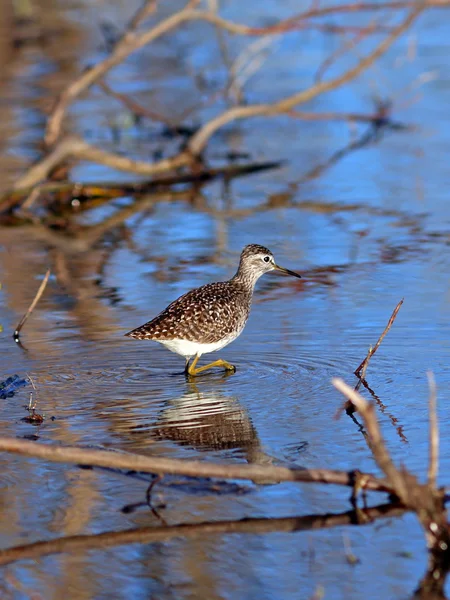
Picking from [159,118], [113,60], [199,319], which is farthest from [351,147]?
[199,319]

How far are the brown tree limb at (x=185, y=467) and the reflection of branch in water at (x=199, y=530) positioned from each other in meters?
0.16

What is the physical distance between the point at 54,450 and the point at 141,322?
3.54 m

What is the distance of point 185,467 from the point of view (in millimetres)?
5293

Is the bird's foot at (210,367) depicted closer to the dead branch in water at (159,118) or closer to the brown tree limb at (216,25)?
the dead branch in water at (159,118)

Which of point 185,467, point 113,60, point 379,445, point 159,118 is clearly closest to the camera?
point 379,445

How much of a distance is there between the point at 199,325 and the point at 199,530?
108 inches

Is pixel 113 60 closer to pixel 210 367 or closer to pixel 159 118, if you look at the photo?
pixel 159 118

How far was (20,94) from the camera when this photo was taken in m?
19.6

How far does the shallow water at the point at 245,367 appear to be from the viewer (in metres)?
5.04

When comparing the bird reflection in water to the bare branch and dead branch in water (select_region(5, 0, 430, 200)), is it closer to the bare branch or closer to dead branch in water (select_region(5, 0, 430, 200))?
the bare branch

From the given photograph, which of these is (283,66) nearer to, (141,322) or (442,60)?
(442,60)

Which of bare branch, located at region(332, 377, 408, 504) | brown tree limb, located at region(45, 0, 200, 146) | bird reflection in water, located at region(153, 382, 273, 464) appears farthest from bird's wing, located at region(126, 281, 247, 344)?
brown tree limb, located at region(45, 0, 200, 146)

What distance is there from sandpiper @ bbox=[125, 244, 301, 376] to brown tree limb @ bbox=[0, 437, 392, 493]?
234 centimetres

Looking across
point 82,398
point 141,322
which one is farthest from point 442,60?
point 82,398
